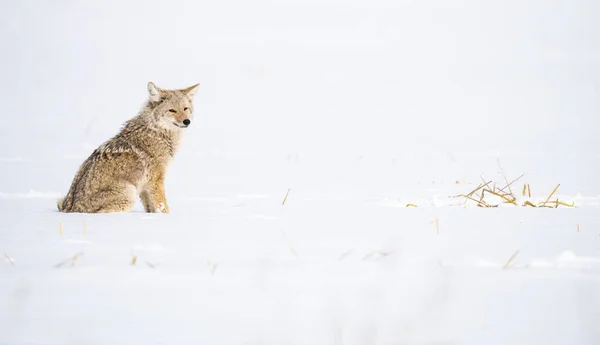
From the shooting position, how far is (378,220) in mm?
5215

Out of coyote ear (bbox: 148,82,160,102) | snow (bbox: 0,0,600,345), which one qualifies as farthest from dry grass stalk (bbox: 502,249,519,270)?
coyote ear (bbox: 148,82,160,102)

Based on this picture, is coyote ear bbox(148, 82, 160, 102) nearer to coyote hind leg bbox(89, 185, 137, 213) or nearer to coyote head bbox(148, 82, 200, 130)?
coyote head bbox(148, 82, 200, 130)

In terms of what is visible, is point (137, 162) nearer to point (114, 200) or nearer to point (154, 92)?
point (114, 200)

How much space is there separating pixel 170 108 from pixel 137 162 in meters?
0.74

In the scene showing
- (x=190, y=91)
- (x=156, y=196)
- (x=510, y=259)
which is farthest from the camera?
(x=190, y=91)

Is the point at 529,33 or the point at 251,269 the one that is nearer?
the point at 251,269

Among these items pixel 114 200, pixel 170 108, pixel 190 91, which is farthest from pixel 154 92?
pixel 114 200

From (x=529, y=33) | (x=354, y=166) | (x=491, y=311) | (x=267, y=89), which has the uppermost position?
(x=529, y=33)

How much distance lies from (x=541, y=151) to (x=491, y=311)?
32.0 feet

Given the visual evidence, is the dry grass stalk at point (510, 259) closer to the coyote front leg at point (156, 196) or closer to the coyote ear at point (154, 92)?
the coyote front leg at point (156, 196)

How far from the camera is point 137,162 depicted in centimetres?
668

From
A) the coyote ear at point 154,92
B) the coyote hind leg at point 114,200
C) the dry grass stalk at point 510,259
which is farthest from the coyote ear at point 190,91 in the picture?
the dry grass stalk at point 510,259

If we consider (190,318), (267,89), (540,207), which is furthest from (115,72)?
(190,318)

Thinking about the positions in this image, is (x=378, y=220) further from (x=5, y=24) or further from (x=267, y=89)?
(x=5, y=24)
